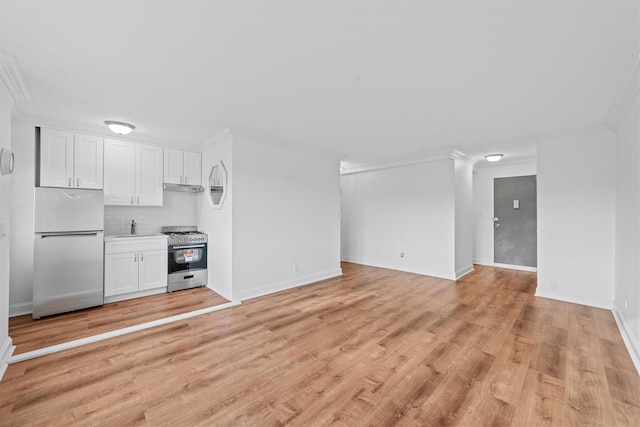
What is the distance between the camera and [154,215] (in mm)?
4730

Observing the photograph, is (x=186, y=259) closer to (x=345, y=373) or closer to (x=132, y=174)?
(x=132, y=174)

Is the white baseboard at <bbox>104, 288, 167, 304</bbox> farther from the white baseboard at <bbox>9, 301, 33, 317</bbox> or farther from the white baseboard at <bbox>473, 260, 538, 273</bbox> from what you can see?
the white baseboard at <bbox>473, 260, 538, 273</bbox>

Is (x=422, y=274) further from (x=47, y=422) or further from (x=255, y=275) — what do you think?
(x=47, y=422)

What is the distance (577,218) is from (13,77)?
662cm

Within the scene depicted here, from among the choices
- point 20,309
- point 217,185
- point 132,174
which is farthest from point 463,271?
point 20,309

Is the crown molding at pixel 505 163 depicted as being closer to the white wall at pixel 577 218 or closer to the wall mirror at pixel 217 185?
the white wall at pixel 577 218

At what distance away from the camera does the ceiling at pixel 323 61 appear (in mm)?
1605

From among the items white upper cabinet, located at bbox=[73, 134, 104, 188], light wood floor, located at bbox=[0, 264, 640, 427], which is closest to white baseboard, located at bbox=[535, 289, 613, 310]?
light wood floor, located at bbox=[0, 264, 640, 427]

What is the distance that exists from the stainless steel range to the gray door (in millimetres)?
6465

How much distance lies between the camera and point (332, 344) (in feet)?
8.79

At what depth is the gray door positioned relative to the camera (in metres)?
5.93

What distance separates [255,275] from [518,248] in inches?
230

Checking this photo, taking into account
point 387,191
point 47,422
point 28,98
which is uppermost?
point 28,98

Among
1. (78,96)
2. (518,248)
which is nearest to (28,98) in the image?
(78,96)
